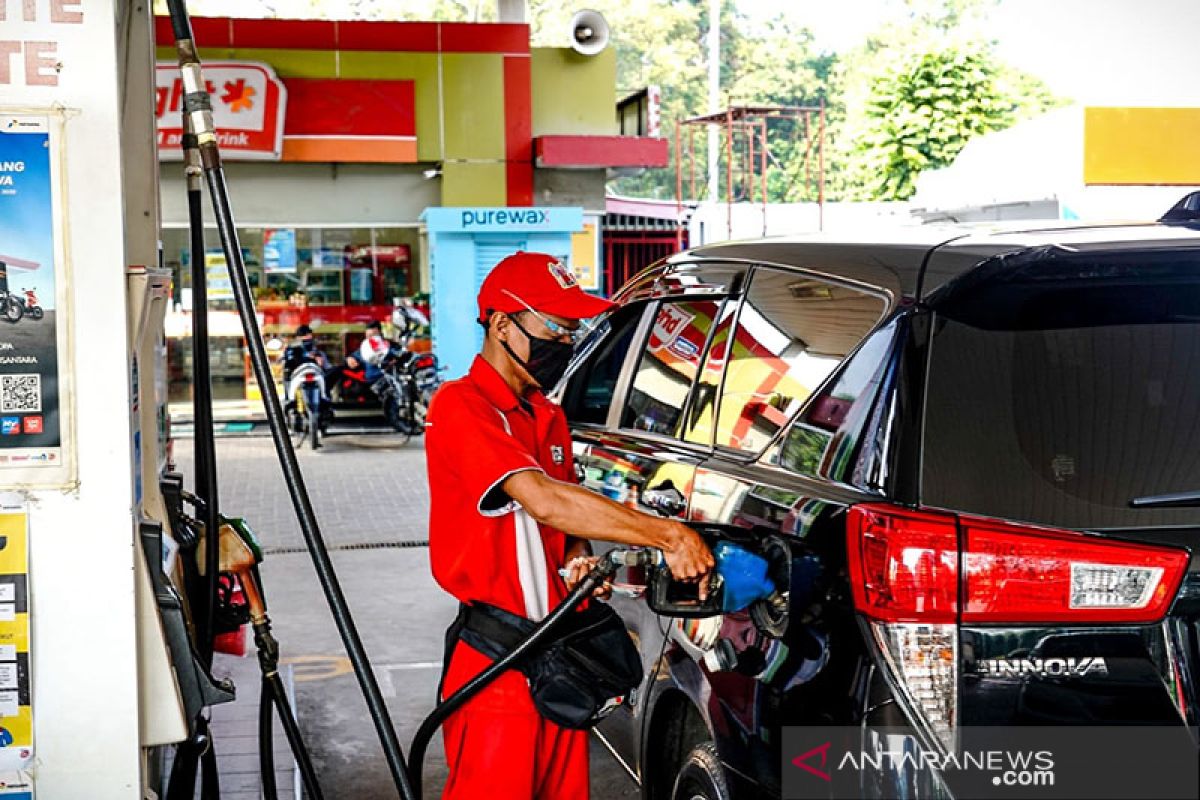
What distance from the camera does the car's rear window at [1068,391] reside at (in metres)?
2.90

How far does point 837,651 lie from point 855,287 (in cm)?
84

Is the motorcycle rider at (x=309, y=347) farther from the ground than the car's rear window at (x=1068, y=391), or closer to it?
closer to it

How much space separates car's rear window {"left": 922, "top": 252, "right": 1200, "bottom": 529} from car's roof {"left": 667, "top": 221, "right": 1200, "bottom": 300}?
0.23 feet

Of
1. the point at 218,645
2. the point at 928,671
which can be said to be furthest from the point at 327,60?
the point at 928,671

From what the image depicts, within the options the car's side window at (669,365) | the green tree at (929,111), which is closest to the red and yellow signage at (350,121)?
the car's side window at (669,365)

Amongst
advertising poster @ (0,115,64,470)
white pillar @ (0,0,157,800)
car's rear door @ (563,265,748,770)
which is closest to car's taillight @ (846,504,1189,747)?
car's rear door @ (563,265,748,770)

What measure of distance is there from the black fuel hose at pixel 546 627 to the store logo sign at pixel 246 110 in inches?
684

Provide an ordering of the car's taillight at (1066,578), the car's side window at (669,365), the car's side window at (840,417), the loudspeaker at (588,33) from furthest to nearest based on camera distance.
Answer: the loudspeaker at (588,33) → the car's side window at (669,365) → the car's side window at (840,417) → the car's taillight at (1066,578)

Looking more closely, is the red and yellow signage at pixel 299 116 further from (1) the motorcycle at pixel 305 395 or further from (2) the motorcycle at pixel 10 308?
(2) the motorcycle at pixel 10 308

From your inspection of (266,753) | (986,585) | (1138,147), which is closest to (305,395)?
(1138,147)

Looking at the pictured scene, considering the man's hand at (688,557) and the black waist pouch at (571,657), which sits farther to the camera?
the black waist pouch at (571,657)

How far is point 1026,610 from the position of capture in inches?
111

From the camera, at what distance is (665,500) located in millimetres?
4270

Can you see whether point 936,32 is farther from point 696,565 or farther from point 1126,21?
point 696,565
